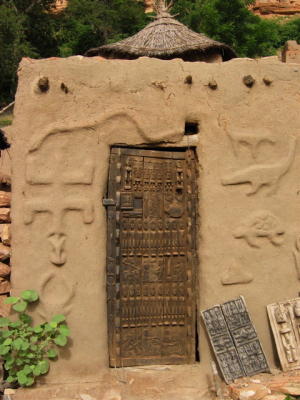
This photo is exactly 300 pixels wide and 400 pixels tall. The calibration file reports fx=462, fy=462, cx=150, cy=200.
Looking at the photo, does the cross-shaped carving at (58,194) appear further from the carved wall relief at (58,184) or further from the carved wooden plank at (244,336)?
the carved wooden plank at (244,336)

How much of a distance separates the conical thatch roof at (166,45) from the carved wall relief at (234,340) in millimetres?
5145

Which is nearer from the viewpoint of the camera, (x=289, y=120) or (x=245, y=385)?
(x=245, y=385)

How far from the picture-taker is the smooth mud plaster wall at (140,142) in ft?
12.6

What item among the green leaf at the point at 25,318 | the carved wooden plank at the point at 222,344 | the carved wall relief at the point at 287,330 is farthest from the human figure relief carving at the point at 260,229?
the green leaf at the point at 25,318

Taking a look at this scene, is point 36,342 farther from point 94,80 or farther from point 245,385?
point 94,80

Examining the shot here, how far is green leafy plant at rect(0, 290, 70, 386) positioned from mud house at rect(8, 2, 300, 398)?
12 centimetres

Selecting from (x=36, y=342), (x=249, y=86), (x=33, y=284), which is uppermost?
(x=249, y=86)

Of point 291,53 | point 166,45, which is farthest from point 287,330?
point 291,53

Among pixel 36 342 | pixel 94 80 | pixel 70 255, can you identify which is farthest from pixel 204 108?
pixel 36 342

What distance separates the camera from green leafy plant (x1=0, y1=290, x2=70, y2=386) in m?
3.63

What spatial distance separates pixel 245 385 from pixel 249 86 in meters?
2.57

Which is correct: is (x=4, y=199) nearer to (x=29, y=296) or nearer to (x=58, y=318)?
(x=29, y=296)

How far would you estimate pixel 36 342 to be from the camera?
377cm

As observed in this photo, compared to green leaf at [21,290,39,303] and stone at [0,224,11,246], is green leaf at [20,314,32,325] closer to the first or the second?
green leaf at [21,290,39,303]
